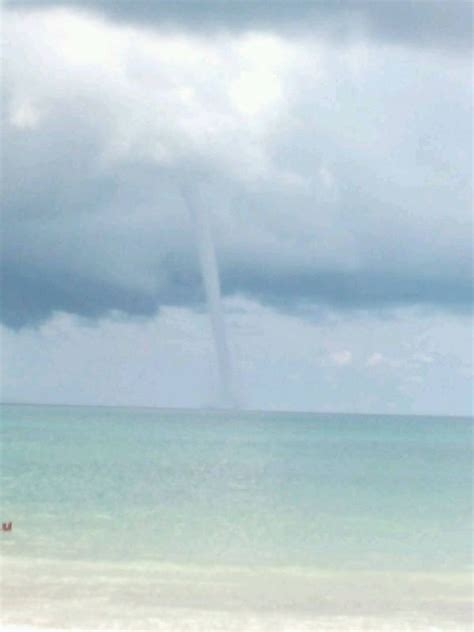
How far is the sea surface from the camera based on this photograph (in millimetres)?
9555

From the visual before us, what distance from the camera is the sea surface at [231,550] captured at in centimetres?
955

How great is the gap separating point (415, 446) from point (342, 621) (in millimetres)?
47166

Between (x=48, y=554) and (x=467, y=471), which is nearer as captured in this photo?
(x=48, y=554)

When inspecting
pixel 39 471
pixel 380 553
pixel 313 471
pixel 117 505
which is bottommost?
pixel 380 553

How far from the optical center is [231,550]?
14.1 m

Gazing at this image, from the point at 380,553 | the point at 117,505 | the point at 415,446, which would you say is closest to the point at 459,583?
the point at 380,553

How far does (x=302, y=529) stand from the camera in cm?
1723

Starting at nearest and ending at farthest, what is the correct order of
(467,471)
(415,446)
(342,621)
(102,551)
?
1. (342,621)
2. (102,551)
3. (467,471)
4. (415,446)

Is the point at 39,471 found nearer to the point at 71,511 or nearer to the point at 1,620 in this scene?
the point at 71,511

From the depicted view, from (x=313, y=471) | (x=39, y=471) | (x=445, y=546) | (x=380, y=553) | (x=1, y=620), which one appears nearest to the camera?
(x=1, y=620)

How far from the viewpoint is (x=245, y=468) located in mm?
33156

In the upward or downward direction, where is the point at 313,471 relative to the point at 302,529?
upward

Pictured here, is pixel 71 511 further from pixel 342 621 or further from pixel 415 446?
pixel 415 446

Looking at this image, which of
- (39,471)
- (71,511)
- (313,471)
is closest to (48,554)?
(71,511)
